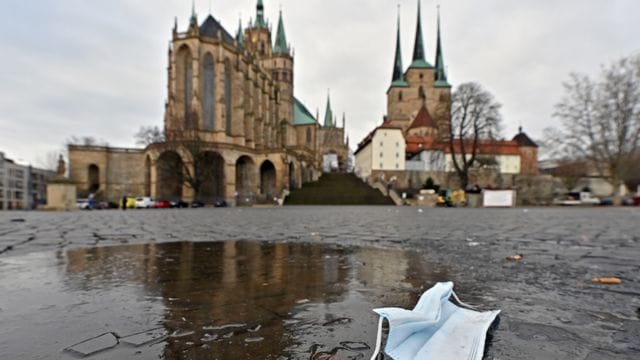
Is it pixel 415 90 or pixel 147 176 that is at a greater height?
pixel 415 90

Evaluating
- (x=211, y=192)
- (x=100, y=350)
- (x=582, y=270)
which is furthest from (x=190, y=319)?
(x=211, y=192)

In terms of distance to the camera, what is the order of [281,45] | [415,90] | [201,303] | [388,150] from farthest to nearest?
[415,90] < [281,45] < [388,150] < [201,303]

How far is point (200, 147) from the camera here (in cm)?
3697

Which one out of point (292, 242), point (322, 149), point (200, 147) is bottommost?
point (292, 242)

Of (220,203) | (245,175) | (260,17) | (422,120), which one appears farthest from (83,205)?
(422,120)

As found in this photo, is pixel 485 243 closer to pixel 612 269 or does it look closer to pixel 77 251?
pixel 612 269

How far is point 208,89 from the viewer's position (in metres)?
41.5

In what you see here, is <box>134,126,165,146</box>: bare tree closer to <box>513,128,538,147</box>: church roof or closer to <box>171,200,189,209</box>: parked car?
<box>171,200,189,209</box>: parked car

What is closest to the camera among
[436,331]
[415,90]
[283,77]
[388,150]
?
[436,331]

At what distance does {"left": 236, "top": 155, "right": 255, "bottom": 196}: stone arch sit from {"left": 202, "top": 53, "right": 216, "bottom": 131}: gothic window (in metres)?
5.70

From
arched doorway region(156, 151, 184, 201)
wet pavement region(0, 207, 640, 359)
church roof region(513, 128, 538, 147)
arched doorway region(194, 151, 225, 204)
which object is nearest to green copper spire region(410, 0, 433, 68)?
church roof region(513, 128, 538, 147)

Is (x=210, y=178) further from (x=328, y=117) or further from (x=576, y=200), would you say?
(x=328, y=117)

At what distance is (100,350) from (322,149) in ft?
283

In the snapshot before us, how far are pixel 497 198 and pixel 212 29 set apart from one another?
128ft
